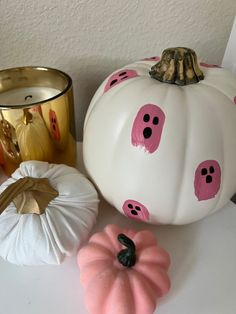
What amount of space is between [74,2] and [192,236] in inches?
15.8

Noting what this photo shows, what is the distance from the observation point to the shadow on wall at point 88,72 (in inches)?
23.3

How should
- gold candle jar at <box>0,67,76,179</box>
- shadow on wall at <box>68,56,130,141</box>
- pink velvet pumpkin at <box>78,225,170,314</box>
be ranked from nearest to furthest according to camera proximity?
pink velvet pumpkin at <box>78,225,170,314</box>
gold candle jar at <box>0,67,76,179</box>
shadow on wall at <box>68,56,130,141</box>

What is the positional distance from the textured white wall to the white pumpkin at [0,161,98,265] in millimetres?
261

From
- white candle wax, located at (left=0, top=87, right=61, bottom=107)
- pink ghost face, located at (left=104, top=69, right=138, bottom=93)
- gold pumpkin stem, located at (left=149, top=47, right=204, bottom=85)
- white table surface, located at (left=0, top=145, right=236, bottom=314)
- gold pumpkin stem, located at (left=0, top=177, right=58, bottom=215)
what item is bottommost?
white table surface, located at (left=0, top=145, right=236, bottom=314)

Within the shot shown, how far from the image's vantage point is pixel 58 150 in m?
0.52

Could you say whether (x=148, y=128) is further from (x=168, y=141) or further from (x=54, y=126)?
(x=54, y=126)

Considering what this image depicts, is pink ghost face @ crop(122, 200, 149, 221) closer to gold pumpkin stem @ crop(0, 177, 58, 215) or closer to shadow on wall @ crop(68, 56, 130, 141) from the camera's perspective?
gold pumpkin stem @ crop(0, 177, 58, 215)

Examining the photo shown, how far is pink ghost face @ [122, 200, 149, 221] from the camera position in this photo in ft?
1.31

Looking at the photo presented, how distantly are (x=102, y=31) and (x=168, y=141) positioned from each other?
29 cm

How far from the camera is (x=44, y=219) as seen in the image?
1.25 feet

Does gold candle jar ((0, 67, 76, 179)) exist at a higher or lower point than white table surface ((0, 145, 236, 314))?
higher

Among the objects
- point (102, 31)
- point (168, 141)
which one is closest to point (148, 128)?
point (168, 141)

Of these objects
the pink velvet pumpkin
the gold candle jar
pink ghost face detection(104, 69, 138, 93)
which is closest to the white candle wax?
the gold candle jar

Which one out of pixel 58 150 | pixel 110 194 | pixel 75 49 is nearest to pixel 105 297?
pixel 110 194
